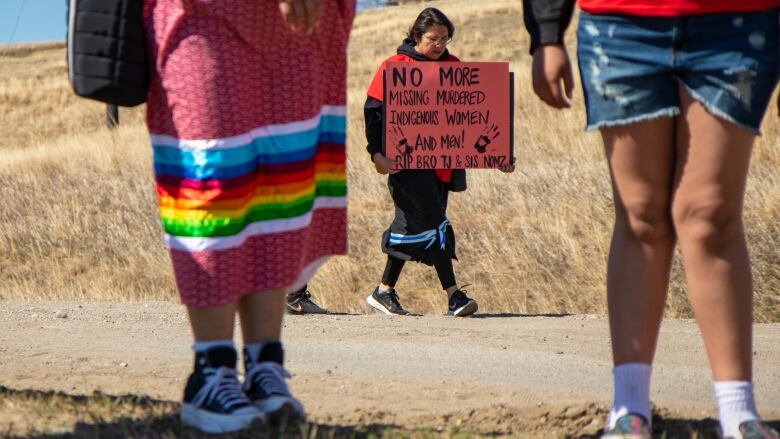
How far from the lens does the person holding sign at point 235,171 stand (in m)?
3.17

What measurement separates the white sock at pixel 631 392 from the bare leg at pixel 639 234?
0.03 metres

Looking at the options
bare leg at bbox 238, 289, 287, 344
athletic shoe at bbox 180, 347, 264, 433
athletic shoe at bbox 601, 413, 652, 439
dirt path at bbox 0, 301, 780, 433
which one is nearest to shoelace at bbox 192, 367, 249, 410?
athletic shoe at bbox 180, 347, 264, 433

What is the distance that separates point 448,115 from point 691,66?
507cm

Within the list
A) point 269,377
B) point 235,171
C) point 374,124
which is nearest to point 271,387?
point 269,377

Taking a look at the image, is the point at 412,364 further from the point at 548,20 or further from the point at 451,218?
the point at 451,218

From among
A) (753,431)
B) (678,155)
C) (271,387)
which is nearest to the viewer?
(753,431)

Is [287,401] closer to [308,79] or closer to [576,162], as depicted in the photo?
[308,79]

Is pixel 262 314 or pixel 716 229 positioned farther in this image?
pixel 262 314

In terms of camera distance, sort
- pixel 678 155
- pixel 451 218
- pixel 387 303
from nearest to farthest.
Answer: pixel 678 155
pixel 387 303
pixel 451 218

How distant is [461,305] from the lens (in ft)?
24.0

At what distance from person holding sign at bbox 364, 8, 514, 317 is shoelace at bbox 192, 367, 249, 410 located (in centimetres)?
413

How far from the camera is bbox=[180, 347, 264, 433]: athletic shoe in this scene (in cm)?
318

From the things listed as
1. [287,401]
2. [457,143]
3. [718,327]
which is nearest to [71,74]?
[287,401]

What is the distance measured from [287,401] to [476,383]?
4.65 ft
